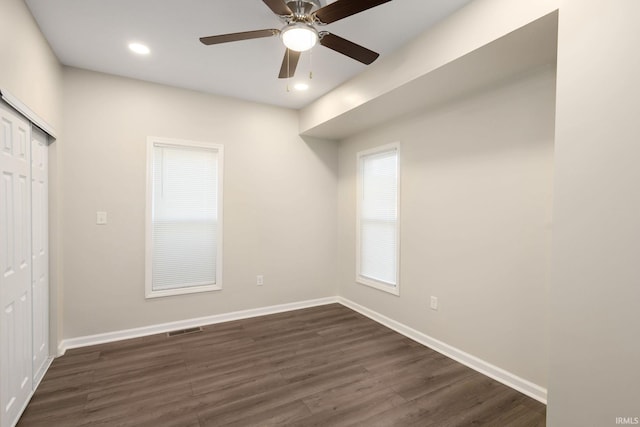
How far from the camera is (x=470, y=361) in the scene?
2713mm

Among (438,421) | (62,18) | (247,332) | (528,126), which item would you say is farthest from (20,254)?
(528,126)

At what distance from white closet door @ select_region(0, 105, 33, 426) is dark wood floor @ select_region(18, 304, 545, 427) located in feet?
0.87

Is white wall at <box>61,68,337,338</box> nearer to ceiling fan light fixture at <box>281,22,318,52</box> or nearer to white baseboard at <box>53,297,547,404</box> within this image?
white baseboard at <box>53,297,547,404</box>

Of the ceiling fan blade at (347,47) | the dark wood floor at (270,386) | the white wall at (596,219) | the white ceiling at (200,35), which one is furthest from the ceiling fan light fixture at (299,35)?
the dark wood floor at (270,386)

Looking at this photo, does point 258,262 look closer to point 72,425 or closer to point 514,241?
point 72,425

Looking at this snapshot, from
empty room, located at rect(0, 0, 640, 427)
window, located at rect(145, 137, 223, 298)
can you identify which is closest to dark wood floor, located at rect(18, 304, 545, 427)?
empty room, located at rect(0, 0, 640, 427)

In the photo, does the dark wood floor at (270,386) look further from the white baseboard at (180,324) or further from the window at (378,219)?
the window at (378,219)

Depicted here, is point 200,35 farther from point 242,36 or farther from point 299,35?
point 299,35

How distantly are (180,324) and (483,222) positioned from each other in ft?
11.2

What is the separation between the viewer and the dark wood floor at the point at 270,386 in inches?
80.4

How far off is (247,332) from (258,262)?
905mm

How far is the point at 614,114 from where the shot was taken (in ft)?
4.70

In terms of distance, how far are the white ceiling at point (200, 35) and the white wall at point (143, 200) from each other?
0.36m

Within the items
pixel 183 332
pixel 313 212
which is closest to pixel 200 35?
→ pixel 313 212
